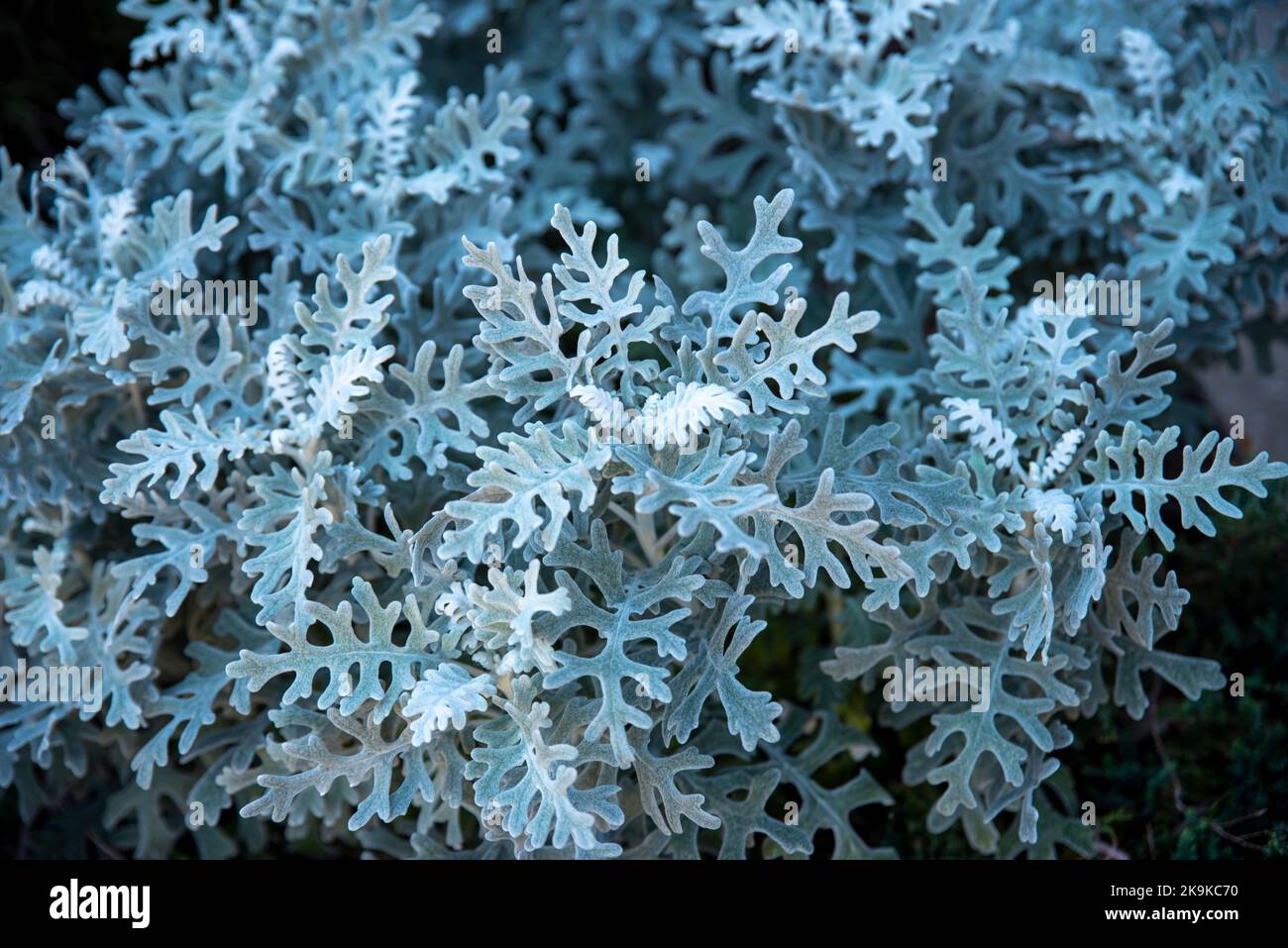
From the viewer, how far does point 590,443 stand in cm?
156

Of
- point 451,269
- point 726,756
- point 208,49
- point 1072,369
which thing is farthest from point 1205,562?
point 208,49

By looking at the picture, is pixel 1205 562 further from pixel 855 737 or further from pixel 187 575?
pixel 187 575

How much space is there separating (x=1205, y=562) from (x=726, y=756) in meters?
1.06

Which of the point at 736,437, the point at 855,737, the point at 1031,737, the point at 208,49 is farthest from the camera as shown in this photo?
the point at 208,49

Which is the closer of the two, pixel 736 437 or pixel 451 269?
pixel 736 437

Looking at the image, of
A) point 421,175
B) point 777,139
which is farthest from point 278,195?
point 777,139

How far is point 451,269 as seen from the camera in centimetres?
210

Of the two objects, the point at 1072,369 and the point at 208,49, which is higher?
the point at 208,49

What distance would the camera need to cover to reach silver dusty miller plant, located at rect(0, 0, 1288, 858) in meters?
1.58

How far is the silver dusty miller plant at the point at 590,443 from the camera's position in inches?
62.4

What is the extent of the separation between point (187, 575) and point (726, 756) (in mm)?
941

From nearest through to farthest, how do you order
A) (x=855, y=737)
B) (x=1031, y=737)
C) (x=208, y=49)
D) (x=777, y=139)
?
(x=1031, y=737) < (x=855, y=737) < (x=208, y=49) < (x=777, y=139)

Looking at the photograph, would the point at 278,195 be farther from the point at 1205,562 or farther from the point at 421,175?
the point at 1205,562
